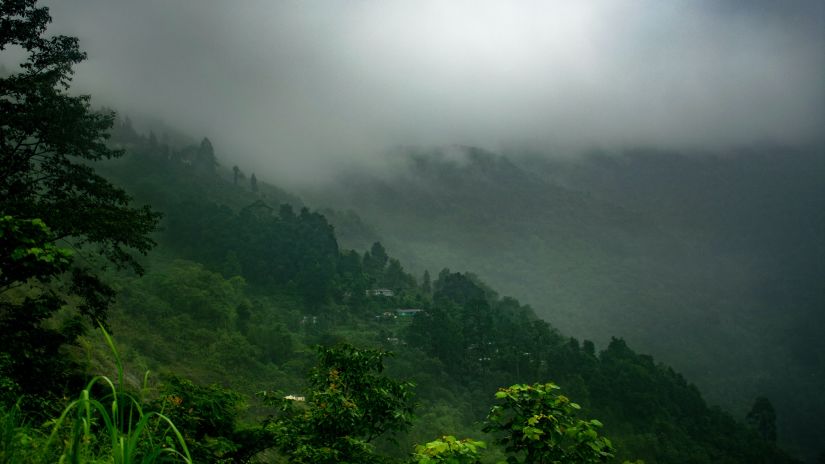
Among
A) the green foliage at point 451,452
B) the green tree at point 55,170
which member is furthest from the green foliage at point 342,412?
the green tree at point 55,170

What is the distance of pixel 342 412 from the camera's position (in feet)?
24.0

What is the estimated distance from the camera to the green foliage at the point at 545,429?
5.21 m

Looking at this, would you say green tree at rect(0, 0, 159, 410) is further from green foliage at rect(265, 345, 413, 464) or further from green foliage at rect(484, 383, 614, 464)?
green foliage at rect(484, 383, 614, 464)

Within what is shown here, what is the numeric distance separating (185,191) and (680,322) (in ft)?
553

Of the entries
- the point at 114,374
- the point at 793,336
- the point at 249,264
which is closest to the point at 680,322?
the point at 793,336

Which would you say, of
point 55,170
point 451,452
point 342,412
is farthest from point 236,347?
point 451,452

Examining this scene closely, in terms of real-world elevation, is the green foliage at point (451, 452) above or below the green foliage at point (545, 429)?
below

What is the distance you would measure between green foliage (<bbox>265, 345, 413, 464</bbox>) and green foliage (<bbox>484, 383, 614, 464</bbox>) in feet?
8.54

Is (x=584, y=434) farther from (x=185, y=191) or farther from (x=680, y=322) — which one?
(x=680, y=322)

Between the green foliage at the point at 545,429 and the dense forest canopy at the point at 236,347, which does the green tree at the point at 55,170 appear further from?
the green foliage at the point at 545,429

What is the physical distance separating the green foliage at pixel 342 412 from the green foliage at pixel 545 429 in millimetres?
2602

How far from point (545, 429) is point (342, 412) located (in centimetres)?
333

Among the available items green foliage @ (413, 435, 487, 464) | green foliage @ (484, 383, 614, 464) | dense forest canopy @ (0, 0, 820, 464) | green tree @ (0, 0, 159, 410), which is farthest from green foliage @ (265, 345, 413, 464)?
green tree @ (0, 0, 159, 410)

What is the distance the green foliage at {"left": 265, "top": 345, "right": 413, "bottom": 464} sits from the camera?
23.3 feet
